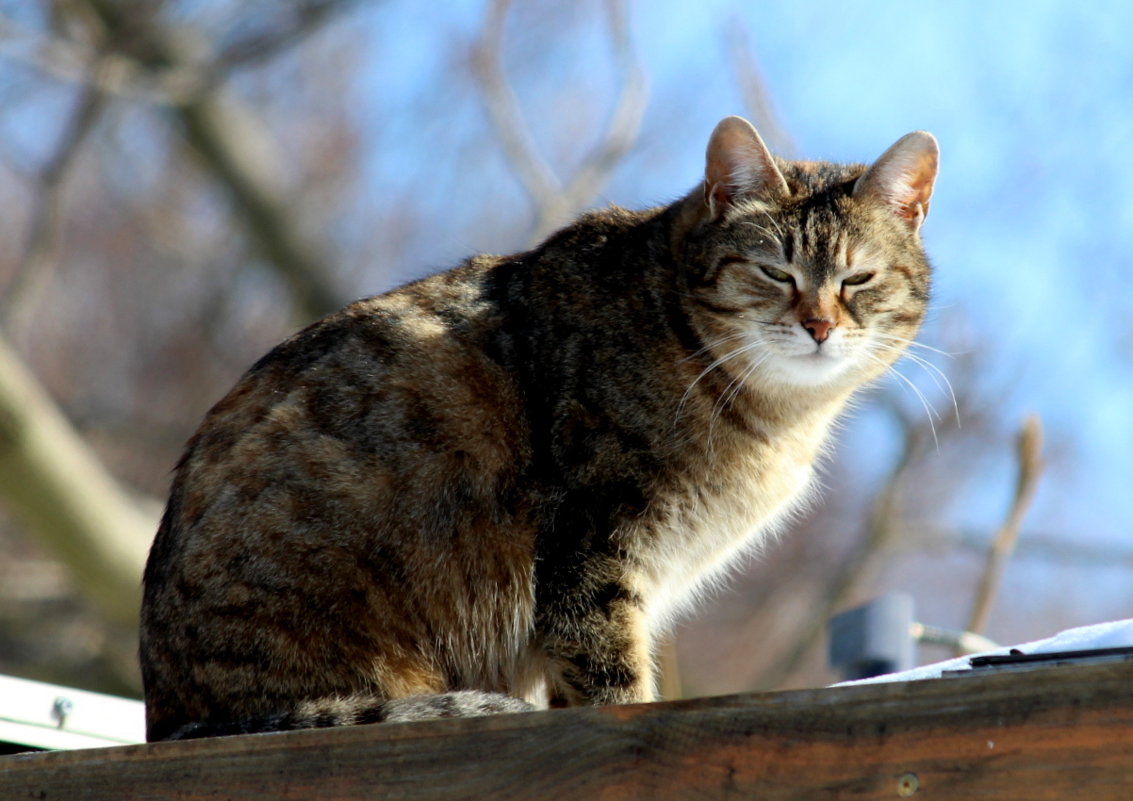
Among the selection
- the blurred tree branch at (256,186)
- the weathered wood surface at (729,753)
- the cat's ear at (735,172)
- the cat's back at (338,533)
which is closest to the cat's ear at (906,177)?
the cat's ear at (735,172)

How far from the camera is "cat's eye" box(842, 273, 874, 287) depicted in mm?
3078

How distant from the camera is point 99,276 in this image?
49.9 feet

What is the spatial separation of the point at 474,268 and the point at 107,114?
7849mm

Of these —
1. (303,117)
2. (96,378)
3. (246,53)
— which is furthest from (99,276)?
(246,53)

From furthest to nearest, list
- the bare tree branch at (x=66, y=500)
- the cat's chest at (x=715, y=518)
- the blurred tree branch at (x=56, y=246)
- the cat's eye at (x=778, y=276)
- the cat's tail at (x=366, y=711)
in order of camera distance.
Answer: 1. the blurred tree branch at (x=56, y=246)
2. the bare tree branch at (x=66, y=500)
3. the cat's eye at (x=778, y=276)
4. the cat's chest at (x=715, y=518)
5. the cat's tail at (x=366, y=711)

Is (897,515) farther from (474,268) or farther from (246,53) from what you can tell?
(474,268)

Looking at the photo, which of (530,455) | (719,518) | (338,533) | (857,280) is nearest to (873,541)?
(857,280)

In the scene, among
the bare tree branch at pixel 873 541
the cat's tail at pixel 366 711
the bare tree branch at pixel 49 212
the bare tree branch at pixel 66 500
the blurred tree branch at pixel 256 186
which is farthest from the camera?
the blurred tree branch at pixel 256 186

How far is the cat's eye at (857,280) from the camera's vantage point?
3.08 metres

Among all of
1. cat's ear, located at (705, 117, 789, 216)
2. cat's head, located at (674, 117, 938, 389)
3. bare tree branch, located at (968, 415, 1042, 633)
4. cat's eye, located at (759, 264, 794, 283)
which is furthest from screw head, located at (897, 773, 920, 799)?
bare tree branch, located at (968, 415, 1042, 633)

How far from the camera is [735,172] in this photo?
3.19 meters

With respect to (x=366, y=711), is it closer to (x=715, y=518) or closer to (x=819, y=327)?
(x=715, y=518)

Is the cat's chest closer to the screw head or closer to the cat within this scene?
the cat

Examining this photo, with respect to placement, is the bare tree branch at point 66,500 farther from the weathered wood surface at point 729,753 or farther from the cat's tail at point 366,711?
the weathered wood surface at point 729,753
